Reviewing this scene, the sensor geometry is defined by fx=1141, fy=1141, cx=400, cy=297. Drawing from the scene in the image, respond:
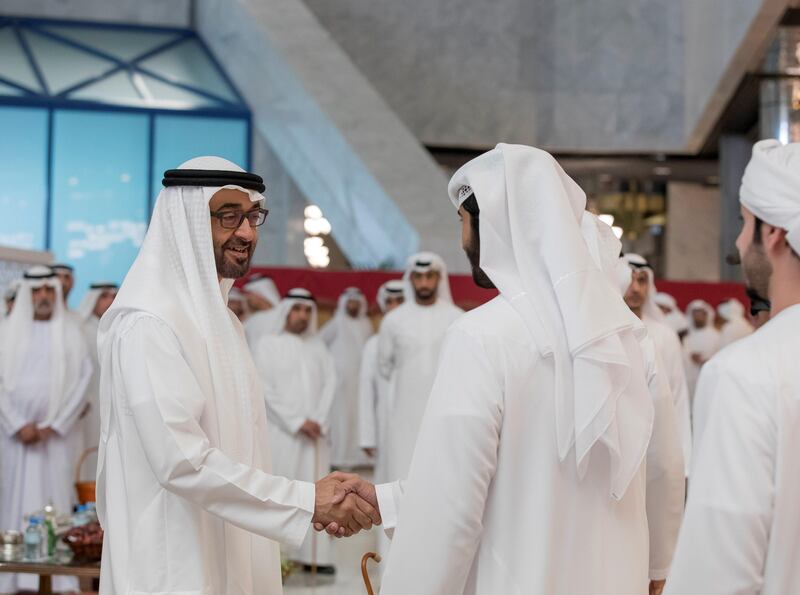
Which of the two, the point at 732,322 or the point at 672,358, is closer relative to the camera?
the point at 672,358

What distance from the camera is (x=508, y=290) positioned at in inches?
94.1

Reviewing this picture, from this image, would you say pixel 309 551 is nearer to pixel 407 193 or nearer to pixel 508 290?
pixel 508 290

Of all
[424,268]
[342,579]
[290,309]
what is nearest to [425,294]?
[424,268]

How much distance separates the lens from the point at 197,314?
2.92 metres

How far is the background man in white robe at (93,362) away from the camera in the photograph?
8.54 m

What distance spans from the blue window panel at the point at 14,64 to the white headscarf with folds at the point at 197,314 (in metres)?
13.7

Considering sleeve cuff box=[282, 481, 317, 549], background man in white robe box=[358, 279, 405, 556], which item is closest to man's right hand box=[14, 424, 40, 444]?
background man in white robe box=[358, 279, 405, 556]

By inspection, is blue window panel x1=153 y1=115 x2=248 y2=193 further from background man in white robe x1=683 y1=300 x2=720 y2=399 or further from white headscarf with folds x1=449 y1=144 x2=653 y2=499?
white headscarf with folds x1=449 y1=144 x2=653 y2=499

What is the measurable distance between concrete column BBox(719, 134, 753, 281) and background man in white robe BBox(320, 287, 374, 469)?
6286 millimetres

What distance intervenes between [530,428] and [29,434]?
219 inches

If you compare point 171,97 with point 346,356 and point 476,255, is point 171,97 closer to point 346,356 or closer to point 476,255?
point 346,356

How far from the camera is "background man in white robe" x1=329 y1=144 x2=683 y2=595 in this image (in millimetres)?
2273

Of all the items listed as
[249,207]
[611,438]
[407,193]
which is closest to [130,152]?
[407,193]

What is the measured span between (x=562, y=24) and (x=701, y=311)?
681cm
